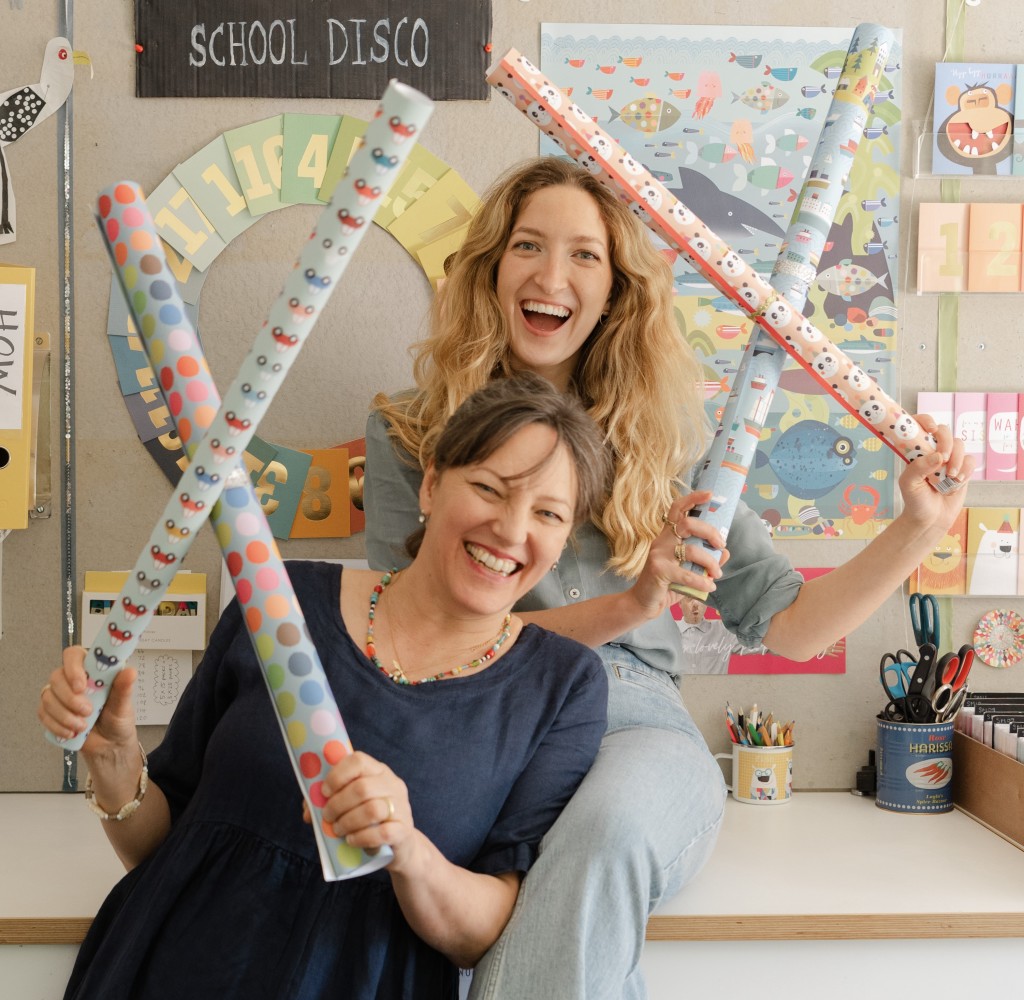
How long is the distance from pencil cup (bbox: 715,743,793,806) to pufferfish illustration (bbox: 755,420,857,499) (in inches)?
14.5

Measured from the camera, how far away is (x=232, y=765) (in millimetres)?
1061

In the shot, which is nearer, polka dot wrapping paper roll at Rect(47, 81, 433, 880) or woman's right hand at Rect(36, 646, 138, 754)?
polka dot wrapping paper roll at Rect(47, 81, 433, 880)

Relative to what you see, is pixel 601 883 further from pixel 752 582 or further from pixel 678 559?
pixel 752 582

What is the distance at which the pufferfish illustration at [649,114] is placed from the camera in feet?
5.49

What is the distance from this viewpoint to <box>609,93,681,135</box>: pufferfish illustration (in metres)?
1.67

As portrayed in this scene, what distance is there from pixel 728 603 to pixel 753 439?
0.32 m

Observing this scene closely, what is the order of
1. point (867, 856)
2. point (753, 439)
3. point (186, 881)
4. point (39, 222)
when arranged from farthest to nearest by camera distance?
point (39, 222) → point (867, 856) → point (753, 439) → point (186, 881)

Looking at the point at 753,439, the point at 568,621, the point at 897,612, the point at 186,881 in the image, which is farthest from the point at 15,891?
the point at 897,612

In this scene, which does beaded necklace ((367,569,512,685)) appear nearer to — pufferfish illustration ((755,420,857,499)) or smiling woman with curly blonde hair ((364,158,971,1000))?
smiling woman with curly blonde hair ((364,158,971,1000))

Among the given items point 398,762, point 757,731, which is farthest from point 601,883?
point 757,731

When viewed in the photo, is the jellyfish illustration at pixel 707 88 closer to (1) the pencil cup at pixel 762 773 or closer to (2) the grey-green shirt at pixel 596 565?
(2) the grey-green shirt at pixel 596 565

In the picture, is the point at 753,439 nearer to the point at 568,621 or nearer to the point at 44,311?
the point at 568,621

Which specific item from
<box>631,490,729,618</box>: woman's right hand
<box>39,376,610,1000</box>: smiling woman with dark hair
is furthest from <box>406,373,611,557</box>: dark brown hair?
<box>631,490,729,618</box>: woman's right hand

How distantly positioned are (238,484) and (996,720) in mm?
1161
